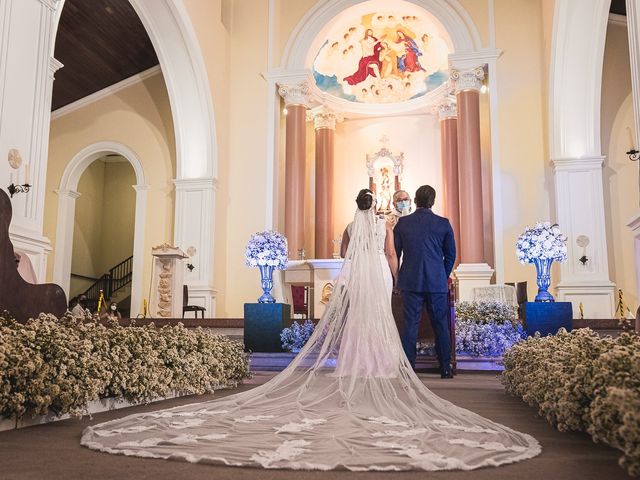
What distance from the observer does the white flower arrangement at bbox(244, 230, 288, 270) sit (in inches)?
312

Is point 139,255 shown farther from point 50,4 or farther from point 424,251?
point 424,251

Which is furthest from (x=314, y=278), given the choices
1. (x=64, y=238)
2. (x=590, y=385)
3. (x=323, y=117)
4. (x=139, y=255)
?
(x=590, y=385)

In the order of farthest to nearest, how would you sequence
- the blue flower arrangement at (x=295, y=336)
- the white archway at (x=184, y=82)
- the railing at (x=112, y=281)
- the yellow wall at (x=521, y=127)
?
the railing at (x=112, y=281) < the yellow wall at (x=521, y=127) < the white archway at (x=184, y=82) < the blue flower arrangement at (x=295, y=336)

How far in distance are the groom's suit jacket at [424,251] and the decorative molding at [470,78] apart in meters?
7.31

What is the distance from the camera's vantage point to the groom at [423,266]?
5297mm

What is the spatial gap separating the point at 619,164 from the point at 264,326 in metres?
7.25

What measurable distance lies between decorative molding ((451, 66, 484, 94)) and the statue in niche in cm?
296

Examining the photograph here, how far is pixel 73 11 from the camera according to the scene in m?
10.9

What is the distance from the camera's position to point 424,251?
5.32m

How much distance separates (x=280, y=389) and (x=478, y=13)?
10.6m

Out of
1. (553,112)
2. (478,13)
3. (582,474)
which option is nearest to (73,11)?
(478,13)

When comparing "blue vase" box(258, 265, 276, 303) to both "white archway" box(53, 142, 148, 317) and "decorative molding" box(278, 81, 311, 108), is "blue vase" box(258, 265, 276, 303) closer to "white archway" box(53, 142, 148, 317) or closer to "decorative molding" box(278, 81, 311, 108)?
"white archway" box(53, 142, 148, 317)

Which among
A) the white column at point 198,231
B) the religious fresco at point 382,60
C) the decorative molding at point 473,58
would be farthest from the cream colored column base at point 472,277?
the religious fresco at point 382,60

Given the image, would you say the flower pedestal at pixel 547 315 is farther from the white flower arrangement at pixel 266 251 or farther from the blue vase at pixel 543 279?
the white flower arrangement at pixel 266 251
